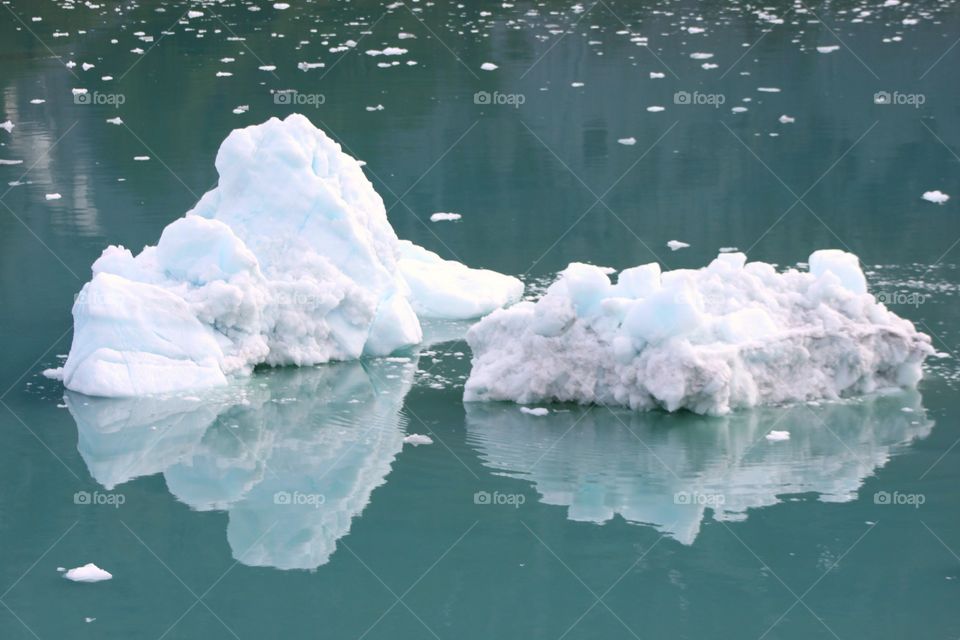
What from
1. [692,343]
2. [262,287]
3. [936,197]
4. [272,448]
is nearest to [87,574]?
[272,448]

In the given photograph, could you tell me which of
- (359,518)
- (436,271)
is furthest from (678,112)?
(359,518)

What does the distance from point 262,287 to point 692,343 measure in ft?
8.08

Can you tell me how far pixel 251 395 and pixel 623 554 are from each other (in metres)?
2.66

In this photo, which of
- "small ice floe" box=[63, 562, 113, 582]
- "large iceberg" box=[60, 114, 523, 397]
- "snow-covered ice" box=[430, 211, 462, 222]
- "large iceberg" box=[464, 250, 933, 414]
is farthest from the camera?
"snow-covered ice" box=[430, 211, 462, 222]

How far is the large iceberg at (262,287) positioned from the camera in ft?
27.8

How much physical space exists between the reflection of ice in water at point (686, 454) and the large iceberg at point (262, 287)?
4.05 ft

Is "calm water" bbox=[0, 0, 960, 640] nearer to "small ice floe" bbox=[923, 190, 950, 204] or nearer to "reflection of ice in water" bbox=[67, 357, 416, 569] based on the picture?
"reflection of ice in water" bbox=[67, 357, 416, 569]

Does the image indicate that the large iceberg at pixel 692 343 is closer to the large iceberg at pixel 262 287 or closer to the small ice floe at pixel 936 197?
the large iceberg at pixel 262 287

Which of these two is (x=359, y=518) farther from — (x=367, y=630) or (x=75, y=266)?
(x=75, y=266)

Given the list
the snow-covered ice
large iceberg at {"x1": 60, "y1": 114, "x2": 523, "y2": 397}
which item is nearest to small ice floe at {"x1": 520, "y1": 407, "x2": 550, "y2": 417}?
large iceberg at {"x1": 60, "y1": 114, "x2": 523, "y2": 397}

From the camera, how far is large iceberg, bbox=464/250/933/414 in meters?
7.83

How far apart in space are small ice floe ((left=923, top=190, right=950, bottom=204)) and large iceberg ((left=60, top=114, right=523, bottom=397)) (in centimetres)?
413

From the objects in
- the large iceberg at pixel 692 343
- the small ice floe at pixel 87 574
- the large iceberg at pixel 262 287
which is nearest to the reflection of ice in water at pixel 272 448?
the large iceberg at pixel 262 287

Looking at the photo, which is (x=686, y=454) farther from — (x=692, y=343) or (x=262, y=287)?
(x=262, y=287)
